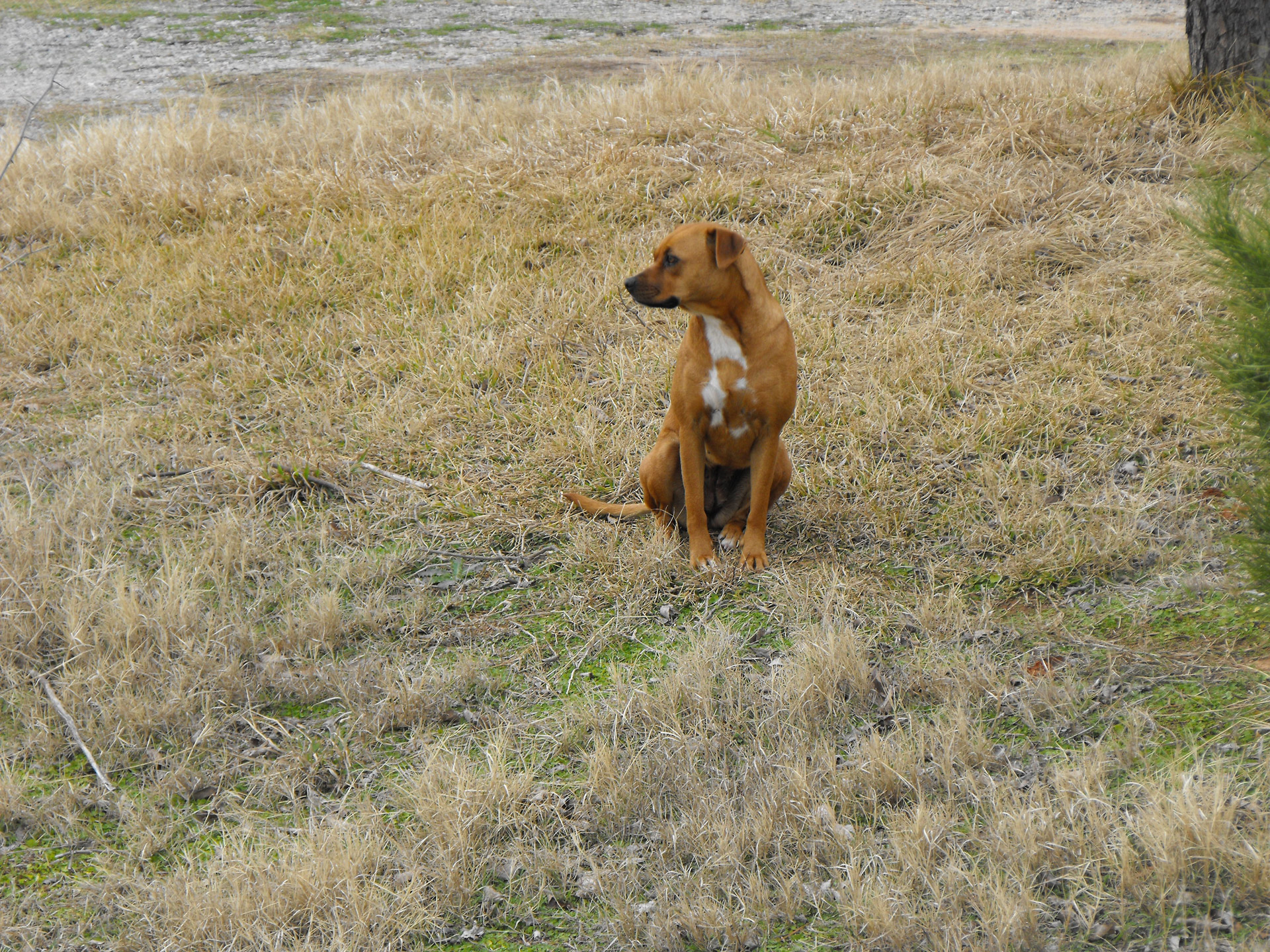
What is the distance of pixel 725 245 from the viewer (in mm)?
3715

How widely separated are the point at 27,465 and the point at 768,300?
12.1 ft

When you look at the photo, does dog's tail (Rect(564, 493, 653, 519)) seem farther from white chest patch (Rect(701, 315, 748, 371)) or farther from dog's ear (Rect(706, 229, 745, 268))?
dog's ear (Rect(706, 229, 745, 268))

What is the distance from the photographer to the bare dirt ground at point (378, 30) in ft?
41.5

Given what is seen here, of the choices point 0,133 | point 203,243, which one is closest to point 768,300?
point 203,243

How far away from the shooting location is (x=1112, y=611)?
3.55 m

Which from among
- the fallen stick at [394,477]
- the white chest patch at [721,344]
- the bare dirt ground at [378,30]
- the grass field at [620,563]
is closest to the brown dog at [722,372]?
the white chest patch at [721,344]

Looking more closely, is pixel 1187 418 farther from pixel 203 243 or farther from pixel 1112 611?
pixel 203 243

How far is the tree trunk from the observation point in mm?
6402

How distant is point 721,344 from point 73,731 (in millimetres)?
2501

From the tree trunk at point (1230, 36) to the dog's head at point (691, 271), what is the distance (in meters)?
4.53

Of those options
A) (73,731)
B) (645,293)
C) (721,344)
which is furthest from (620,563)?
(73,731)

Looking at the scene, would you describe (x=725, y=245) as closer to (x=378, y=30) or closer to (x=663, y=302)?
(x=663, y=302)

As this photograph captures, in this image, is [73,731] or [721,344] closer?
[73,731]

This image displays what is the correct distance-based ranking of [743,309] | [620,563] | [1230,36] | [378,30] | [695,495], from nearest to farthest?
[743,309] < [695,495] < [620,563] < [1230,36] < [378,30]
